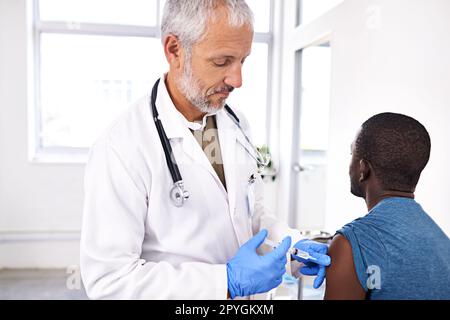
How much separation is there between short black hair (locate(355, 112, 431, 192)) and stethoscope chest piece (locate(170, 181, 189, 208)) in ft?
1.25

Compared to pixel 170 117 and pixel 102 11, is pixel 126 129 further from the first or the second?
pixel 102 11

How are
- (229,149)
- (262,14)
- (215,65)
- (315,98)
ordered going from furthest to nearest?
(262,14) → (315,98) → (229,149) → (215,65)

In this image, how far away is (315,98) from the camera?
2.58 meters

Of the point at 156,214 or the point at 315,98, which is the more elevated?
the point at 315,98

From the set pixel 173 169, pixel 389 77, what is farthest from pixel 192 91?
pixel 389 77

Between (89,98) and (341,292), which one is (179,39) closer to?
(341,292)

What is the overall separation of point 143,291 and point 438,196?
956 mm

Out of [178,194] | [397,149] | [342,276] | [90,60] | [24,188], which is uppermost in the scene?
[90,60]

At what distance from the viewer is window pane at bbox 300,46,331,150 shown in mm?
2457

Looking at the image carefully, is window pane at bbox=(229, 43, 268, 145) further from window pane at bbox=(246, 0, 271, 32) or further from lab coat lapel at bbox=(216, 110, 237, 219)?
lab coat lapel at bbox=(216, 110, 237, 219)

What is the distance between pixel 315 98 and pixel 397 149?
6.09 ft

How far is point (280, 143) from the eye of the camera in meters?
3.02
